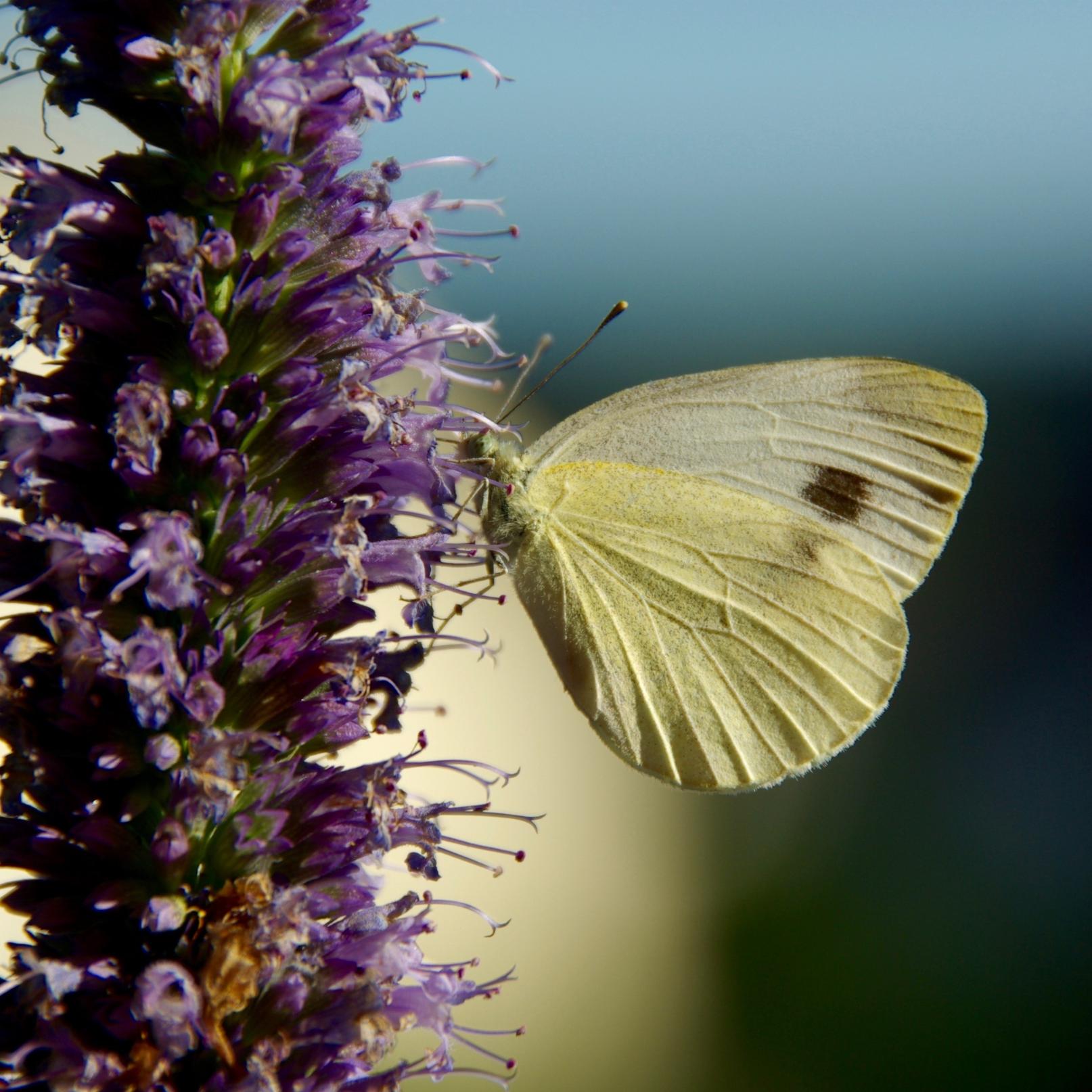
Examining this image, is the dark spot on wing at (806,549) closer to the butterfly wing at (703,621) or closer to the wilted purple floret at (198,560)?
the butterfly wing at (703,621)

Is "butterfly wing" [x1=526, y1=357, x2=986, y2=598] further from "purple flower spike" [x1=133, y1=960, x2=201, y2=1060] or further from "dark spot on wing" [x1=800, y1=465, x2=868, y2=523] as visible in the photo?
"purple flower spike" [x1=133, y1=960, x2=201, y2=1060]

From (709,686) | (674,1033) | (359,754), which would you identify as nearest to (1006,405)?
(674,1033)

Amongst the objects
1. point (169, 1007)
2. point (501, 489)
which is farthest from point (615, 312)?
point (169, 1007)

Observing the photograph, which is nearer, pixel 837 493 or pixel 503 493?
pixel 503 493

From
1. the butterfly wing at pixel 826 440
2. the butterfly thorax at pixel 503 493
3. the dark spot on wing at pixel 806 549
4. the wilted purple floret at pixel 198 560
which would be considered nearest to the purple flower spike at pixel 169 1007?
the wilted purple floret at pixel 198 560

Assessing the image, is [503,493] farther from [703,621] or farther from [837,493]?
[837,493]

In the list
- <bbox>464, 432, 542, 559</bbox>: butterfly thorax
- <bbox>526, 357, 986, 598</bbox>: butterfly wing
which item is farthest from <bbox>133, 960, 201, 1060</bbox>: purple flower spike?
<bbox>526, 357, 986, 598</bbox>: butterfly wing

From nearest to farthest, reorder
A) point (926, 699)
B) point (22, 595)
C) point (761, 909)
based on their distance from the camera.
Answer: point (22, 595) < point (761, 909) < point (926, 699)

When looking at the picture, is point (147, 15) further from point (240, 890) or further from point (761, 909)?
point (761, 909)
